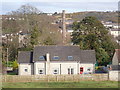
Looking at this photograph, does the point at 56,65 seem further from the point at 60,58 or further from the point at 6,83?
the point at 6,83

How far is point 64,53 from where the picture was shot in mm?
35906

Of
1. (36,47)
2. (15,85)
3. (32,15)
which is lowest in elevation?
(15,85)

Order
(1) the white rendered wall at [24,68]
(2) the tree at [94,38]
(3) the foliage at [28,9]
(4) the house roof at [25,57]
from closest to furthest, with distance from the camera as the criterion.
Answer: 1. (1) the white rendered wall at [24,68]
2. (4) the house roof at [25,57]
3. (2) the tree at [94,38]
4. (3) the foliage at [28,9]

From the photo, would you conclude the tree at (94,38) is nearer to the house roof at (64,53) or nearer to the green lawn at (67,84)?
the house roof at (64,53)

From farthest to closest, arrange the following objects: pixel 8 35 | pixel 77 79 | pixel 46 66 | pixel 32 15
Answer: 1. pixel 32 15
2. pixel 8 35
3. pixel 46 66
4. pixel 77 79

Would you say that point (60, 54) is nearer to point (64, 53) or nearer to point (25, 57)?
point (64, 53)

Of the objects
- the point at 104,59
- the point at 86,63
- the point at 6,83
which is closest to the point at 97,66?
the point at 104,59

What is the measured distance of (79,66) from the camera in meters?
36.0

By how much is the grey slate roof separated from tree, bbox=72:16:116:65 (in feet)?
28.4

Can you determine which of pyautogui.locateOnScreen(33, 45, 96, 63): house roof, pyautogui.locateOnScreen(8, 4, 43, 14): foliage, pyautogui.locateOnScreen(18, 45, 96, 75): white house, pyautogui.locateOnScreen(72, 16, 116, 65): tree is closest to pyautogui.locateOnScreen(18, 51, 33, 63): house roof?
pyautogui.locateOnScreen(18, 45, 96, 75): white house

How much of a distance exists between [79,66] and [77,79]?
4731 mm

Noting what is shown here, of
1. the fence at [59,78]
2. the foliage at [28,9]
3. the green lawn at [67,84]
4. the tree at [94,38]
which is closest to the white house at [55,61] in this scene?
the fence at [59,78]

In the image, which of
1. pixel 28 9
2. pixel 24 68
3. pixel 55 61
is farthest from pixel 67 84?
pixel 28 9

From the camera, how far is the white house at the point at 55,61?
35.2 metres
